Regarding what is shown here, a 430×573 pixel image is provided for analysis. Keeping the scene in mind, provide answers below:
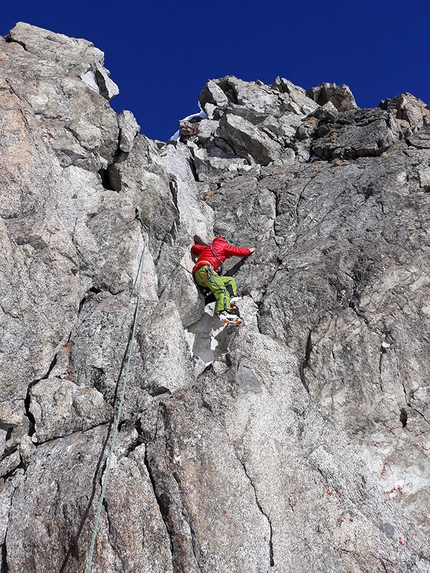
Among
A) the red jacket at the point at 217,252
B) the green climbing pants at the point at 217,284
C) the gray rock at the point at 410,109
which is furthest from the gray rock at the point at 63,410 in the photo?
the gray rock at the point at 410,109

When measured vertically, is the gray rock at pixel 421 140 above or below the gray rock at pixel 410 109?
below

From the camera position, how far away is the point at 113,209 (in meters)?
11.8

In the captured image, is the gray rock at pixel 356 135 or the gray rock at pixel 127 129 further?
the gray rock at pixel 356 135

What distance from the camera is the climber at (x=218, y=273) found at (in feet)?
36.5

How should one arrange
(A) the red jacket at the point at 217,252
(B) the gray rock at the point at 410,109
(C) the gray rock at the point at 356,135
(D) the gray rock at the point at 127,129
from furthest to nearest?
(B) the gray rock at the point at 410,109 → (C) the gray rock at the point at 356,135 → (D) the gray rock at the point at 127,129 → (A) the red jacket at the point at 217,252

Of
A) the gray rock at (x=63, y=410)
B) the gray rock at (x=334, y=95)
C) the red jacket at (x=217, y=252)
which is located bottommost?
the gray rock at (x=63, y=410)

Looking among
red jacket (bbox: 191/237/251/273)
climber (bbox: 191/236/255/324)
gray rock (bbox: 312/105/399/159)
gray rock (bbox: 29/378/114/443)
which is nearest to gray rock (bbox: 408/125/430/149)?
gray rock (bbox: 312/105/399/159)

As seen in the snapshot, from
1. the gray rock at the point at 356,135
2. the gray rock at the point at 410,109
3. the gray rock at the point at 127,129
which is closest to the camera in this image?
the gray rock at the point at 127,129

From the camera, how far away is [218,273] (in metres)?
12.9

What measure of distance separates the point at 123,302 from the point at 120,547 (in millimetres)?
4988

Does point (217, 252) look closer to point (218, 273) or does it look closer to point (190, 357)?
point (218, 273)

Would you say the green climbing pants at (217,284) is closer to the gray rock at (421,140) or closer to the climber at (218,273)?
the climber at (218,273)

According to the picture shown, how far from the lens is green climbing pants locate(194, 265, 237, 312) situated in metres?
11.1

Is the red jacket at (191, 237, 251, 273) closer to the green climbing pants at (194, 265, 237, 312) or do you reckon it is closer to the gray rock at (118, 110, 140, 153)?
the green climbing pants at (194, 265, 237, 312)
